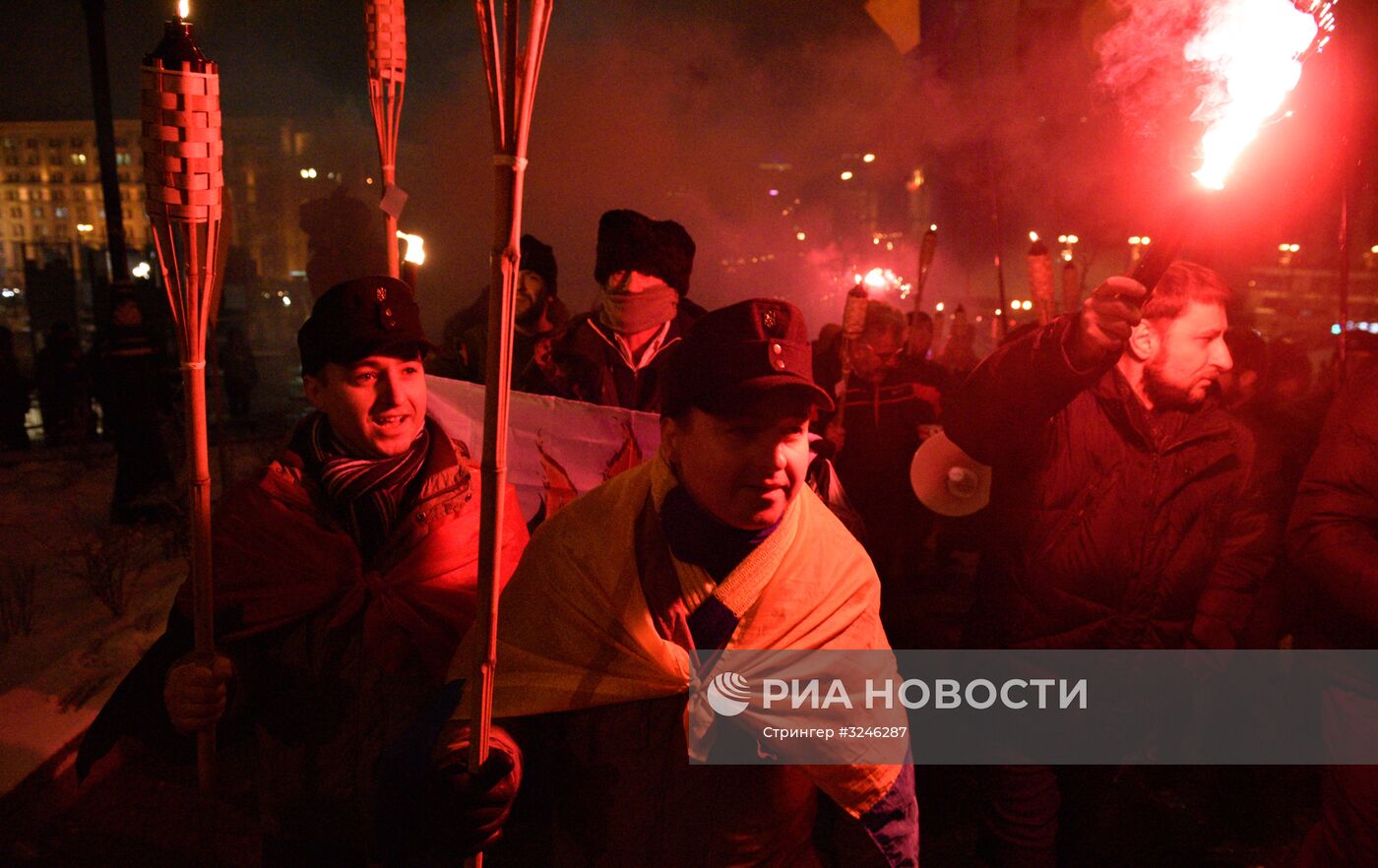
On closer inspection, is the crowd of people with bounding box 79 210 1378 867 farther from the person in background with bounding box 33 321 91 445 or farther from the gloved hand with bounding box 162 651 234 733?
the person in background with bounding box 33 321 91 445

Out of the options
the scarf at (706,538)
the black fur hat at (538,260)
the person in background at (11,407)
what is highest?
the black fur hat at (538,260)

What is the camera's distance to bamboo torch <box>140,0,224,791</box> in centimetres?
187

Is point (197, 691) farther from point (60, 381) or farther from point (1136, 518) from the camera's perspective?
point (60, 381)

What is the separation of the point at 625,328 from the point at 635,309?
0.10m

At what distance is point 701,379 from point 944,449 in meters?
1.79

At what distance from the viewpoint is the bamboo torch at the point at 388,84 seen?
2.96 metres

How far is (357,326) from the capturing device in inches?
101

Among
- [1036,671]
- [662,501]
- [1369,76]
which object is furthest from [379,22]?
[1369,76]

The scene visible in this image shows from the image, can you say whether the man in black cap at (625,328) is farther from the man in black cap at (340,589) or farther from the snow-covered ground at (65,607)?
the snow-covered ground at (65,607)

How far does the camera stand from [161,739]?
2529 millimetres

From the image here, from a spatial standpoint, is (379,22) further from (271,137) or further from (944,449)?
(271,137)

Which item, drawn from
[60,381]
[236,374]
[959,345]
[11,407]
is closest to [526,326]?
[959,345]

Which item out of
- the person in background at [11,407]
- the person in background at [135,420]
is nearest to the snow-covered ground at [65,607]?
the person in background at [135,420]

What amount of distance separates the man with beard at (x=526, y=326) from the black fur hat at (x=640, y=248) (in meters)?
0.55
